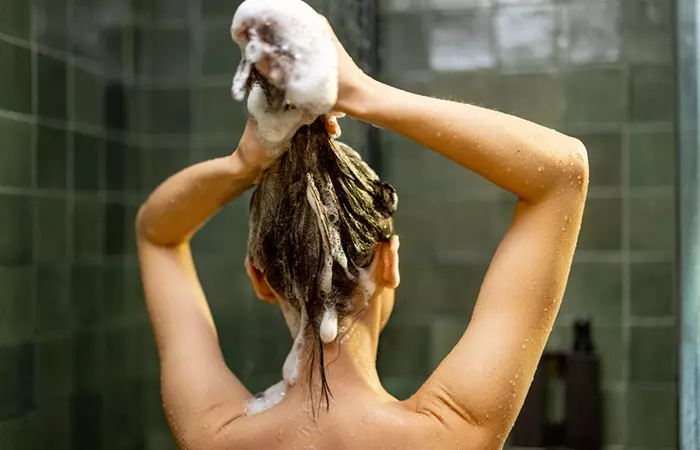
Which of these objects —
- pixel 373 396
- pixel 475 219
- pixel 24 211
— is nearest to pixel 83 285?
pixel 24 211

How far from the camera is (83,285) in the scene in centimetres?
160

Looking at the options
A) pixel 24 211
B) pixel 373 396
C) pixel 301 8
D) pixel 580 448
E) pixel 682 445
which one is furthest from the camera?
pixel 580 448

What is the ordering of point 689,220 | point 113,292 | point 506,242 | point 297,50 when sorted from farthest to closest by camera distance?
1. point 113,292
2. point 689,220
3. point 506,242
4. point 297,50

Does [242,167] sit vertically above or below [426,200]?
above

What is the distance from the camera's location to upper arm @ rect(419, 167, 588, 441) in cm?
79

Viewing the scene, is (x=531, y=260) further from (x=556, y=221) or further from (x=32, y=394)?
(x=32, y=394)

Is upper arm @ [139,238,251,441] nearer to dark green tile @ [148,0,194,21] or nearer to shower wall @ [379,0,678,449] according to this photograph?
shower wall @ [379,0,678,449]

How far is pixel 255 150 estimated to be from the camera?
84 cm

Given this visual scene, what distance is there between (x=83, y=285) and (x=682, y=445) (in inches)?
47.4

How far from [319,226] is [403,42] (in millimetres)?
960

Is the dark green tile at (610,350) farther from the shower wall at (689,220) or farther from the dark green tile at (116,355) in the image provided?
the dark green tile at (116,355)

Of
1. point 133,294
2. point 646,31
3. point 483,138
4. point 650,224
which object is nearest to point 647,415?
point 650,224

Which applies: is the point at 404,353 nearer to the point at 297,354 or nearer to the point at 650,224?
the point at 650,224

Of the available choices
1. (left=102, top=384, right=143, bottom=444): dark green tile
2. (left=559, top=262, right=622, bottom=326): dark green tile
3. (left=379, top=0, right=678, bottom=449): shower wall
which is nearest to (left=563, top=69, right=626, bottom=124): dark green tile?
(left=379, top=0, right=678, bottom=449): shower wall
